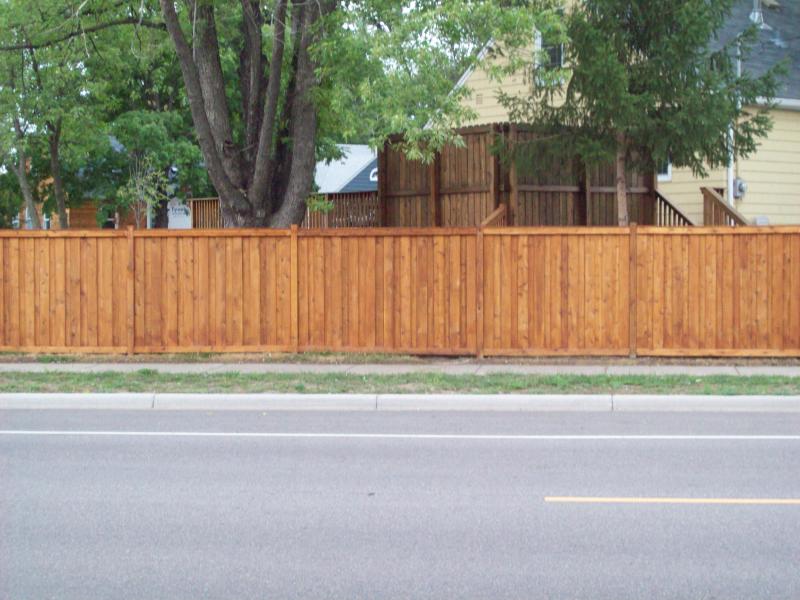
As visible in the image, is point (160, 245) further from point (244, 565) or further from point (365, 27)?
point (244, 565)

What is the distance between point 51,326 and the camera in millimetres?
17391

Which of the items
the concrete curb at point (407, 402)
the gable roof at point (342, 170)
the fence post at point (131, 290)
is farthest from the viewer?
the gable roof at point (342, 170)

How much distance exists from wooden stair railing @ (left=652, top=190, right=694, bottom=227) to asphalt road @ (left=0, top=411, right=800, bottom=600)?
942 centimetres

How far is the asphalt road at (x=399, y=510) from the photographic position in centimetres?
600

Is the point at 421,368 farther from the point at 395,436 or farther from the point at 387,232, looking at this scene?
the point at 395,436

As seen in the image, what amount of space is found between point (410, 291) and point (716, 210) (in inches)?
297

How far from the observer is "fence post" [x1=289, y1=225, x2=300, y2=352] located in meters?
17.0

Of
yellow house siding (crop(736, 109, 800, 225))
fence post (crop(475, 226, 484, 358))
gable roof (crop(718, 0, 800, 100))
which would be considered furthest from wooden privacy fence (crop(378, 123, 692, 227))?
gable roof (crop(718, 0, 800, 100))

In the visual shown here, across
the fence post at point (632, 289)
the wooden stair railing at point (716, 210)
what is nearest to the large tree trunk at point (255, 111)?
the fence post at point (632, 289)

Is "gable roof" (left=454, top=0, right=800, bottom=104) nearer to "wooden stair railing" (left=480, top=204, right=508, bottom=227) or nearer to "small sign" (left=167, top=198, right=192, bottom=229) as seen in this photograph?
"wooden stair railing" (left=480, top=204, right=508, bottom=227)

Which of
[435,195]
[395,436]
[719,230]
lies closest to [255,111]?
[435,195]

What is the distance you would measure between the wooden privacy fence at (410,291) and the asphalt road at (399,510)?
4431mm

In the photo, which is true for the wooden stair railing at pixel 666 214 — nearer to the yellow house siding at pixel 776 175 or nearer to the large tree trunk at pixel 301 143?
the yellow house siding at pixel 776 175

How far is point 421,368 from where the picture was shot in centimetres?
1584
